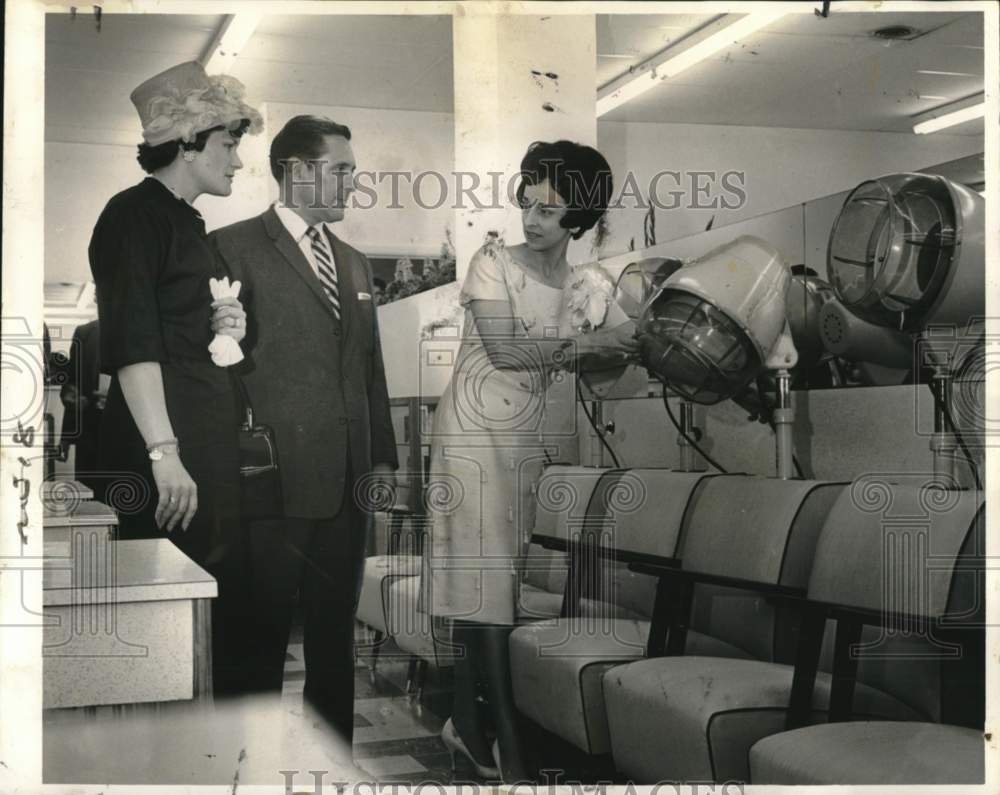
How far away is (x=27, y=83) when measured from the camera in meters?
2.09

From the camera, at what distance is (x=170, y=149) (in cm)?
211

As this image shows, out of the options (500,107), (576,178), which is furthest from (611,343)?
(500,107)

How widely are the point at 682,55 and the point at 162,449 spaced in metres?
1.28

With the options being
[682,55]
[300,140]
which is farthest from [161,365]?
[682,55]

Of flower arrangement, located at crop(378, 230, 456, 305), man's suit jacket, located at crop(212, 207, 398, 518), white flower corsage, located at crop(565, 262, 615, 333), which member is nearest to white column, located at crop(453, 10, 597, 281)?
flower arrangement, located at crop(378, 230, 456, 305)

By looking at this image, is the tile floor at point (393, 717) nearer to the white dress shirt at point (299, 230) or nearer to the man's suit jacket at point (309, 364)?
the man's suit jacket at point (309, 364)

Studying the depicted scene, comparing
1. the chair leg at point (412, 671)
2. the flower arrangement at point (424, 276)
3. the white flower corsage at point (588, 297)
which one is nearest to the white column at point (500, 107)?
the flower arrangement at point (424, 276)

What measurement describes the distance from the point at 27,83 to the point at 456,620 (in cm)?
133

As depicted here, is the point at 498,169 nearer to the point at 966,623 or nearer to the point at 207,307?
the point at 207,307

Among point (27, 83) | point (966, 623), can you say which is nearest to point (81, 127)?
point (27, 83)

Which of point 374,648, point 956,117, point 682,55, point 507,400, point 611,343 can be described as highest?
point 682,55

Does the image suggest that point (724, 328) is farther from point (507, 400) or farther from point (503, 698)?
point (503, 698)

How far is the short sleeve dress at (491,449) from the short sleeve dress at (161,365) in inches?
16.0

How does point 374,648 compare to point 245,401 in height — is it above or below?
below
